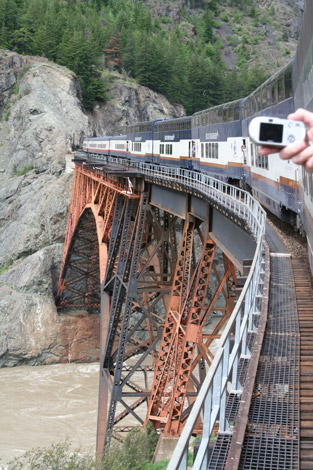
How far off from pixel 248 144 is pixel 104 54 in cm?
8107

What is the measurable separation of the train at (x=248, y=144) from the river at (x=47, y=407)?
1284cm

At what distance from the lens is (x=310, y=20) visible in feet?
35.0

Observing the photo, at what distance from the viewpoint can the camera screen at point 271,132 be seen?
314 cm

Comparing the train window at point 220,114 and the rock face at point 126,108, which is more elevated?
the rock face at point 126,108

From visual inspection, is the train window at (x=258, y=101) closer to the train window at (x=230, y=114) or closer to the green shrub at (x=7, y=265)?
the train window at (x=230, y=114)

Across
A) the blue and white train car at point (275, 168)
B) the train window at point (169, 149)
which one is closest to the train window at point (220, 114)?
the blue and white train car at point (275, 168)

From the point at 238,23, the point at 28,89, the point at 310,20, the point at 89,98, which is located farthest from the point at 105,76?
the point at 238,23

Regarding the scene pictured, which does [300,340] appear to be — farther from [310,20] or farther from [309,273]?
[310,20]

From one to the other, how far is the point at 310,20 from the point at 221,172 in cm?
1517

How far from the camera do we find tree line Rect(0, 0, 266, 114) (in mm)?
82625

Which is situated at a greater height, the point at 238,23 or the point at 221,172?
the point at 238,23

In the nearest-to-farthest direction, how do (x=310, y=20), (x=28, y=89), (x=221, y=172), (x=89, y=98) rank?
(x=310, y=20) → (x=221, y=172) → (x=28, y=89) → (x=89, y=98)

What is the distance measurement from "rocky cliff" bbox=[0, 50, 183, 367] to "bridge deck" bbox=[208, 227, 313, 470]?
31574mm

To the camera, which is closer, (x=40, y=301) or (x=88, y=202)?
(x=88, y=202)
